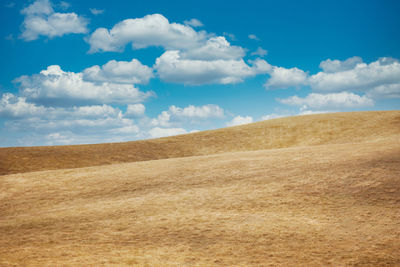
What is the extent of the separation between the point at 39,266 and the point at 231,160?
1826cm

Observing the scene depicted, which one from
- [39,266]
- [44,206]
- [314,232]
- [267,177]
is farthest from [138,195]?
[314,232]

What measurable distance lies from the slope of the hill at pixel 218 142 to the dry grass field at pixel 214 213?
13661 mm

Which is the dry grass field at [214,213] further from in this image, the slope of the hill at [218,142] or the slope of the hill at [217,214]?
the slope of the hill at [218,142]

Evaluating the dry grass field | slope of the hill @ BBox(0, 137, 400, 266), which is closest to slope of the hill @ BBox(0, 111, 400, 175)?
the dry grass field

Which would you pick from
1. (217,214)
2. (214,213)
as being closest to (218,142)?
(214,213)

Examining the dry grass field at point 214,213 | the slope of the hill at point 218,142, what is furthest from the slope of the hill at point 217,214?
the slope of the hill at point 218,142

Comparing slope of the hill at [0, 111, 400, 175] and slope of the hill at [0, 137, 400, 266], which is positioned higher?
slope of the hill at [0, 111, 400, 175]

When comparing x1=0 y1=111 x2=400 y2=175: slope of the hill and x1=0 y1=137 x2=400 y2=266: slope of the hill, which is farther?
x1=0 y1=111 x2=400 y2=175: slope of the hill

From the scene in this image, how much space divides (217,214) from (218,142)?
141 ft

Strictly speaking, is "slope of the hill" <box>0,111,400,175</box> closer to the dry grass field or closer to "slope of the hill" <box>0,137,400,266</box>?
the dry grass field

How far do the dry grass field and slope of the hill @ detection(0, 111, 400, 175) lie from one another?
13661 mm

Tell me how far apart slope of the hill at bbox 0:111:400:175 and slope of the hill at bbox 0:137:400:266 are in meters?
14.8

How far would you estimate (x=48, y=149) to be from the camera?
46.1m

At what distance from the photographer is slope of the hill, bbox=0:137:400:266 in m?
11.1
